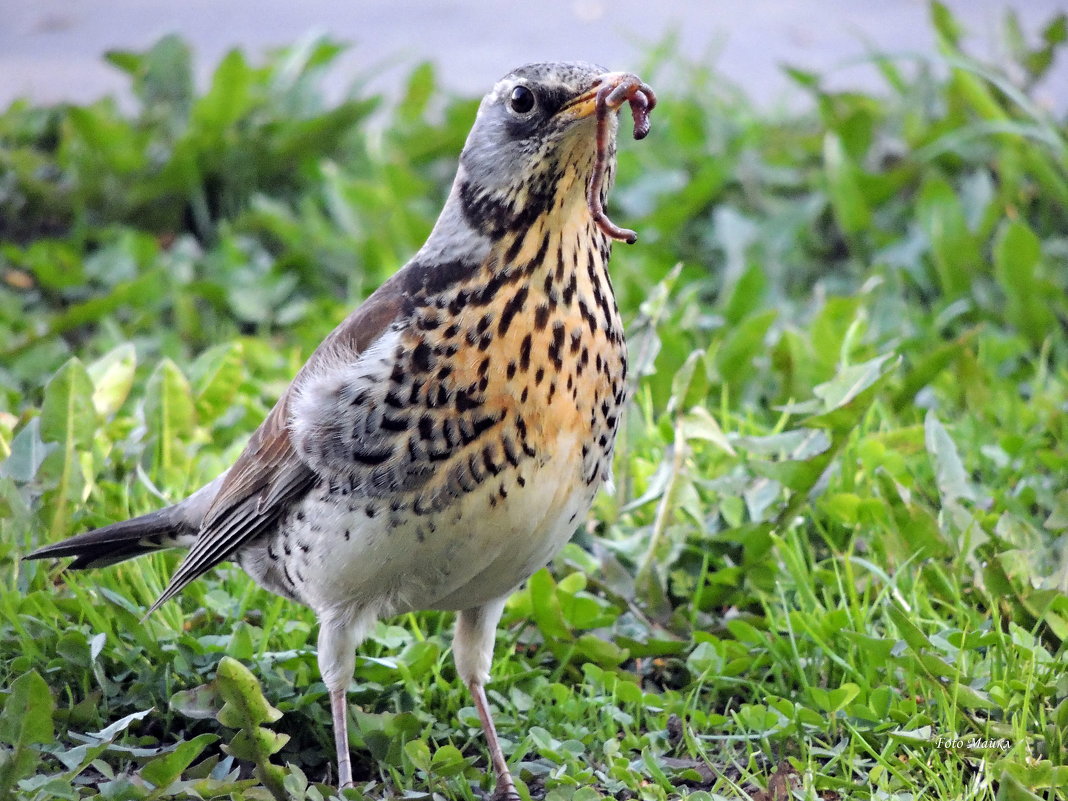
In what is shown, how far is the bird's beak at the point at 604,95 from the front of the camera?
3086mm

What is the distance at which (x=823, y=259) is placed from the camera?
659cm

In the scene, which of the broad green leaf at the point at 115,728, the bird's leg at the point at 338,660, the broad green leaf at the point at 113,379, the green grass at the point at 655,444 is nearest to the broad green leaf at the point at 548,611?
the green grass at the point at 655,444

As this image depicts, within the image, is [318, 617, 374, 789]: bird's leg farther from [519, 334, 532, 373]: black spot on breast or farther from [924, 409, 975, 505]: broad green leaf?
[924, 409, 975, 505]: broad green leaf

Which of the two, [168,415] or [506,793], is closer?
[506,793]

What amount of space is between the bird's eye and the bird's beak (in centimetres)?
7

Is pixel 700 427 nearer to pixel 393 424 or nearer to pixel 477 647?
pixel 477 647

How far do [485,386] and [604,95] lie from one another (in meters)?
0.69

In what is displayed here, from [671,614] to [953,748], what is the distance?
3.37ft

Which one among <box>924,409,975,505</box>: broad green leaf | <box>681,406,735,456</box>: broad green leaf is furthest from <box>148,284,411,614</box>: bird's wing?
<box>924,409,975,505</box>: broad green leaf

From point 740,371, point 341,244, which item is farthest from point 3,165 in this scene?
point 740,371

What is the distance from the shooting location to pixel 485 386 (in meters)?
3.26

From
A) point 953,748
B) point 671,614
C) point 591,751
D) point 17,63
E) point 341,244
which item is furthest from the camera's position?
point 17,63

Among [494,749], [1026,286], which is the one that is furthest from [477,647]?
[1026,286]

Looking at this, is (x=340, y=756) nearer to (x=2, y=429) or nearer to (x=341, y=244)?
(x=2, y=429)
